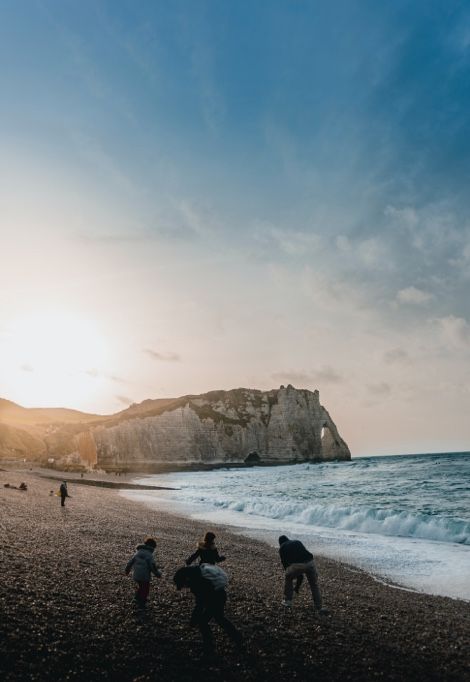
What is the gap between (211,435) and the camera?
131m

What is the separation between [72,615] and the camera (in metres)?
8.74

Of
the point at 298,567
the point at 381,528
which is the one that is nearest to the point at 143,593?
the point at 298,567

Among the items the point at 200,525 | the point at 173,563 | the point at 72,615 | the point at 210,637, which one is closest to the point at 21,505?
the point at 200,525

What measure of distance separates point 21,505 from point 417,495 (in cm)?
3605

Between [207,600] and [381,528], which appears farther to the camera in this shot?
[381,528]

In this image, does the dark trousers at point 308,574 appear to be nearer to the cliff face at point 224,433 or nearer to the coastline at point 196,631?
the coastline at point 196,631

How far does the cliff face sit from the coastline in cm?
10701

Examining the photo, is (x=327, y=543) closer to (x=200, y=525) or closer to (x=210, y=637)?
(x=200, y=525)

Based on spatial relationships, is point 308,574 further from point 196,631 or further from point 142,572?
point 142,572

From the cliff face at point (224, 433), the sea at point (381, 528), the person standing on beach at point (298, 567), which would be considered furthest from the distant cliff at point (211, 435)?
the person standing on beach at point (298, 567)

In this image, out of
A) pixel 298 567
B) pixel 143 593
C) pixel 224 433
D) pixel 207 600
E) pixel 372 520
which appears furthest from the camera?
pixel 224 433

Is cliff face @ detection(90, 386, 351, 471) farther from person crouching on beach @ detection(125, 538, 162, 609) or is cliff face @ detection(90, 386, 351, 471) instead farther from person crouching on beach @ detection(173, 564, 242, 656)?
person crouching on beach @ detection(173, 564, 242, 656)

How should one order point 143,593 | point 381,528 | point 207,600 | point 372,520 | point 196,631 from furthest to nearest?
point 372,520
point 381,528
point 143,593
point 196,631
point 207,600

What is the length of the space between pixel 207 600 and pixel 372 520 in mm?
24190
